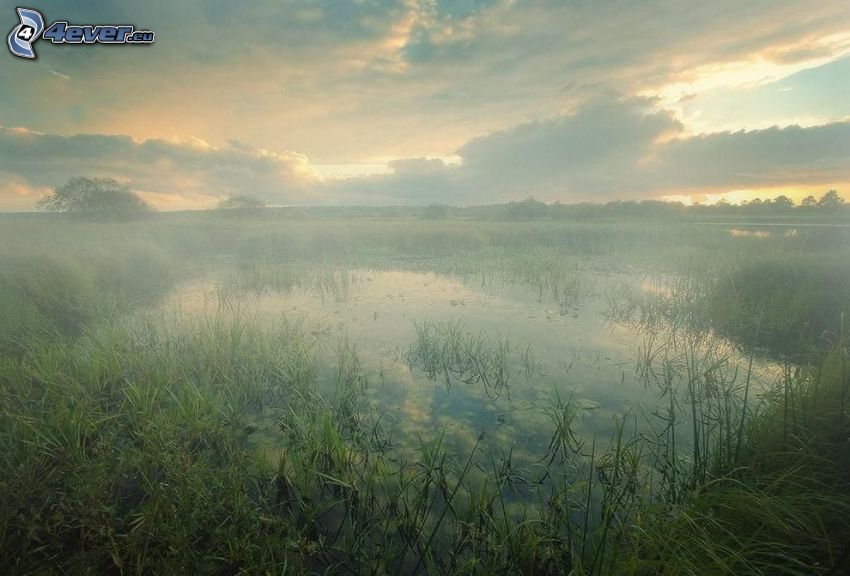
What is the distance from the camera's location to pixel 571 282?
1277cm

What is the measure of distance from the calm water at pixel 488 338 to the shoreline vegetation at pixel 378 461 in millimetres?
222

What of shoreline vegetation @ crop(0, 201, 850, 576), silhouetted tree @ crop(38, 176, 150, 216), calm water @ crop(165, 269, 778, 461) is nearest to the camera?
shoreline vegetation @ crop(0, 201, 850, 576)

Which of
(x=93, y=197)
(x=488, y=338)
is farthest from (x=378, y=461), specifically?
(x=93, y=197)

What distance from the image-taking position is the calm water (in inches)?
199

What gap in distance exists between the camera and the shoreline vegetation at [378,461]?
2.73 metres

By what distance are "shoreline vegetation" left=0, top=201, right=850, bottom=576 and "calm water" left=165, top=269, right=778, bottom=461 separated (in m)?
0.22

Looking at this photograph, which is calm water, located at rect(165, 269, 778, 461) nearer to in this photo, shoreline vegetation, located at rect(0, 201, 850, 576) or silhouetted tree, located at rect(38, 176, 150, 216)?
shoreline vegetation, located at rect(0, 201, 850, 576)

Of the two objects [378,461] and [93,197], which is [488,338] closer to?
[378,461]

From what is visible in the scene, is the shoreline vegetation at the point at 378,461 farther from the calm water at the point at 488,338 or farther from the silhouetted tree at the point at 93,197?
the silhouetted tree at the point at 93,197

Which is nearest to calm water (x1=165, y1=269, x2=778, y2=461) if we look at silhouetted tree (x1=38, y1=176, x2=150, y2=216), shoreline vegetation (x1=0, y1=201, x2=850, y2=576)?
shoreline vegetation (x1=0, y1=201, x2=850, y2=576)

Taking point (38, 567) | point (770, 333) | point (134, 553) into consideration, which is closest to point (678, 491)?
point (134, 553)

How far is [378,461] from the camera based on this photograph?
12.2ft

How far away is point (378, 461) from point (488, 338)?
494cm

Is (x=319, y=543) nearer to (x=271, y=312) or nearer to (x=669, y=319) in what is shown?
(x=271, y=312)
